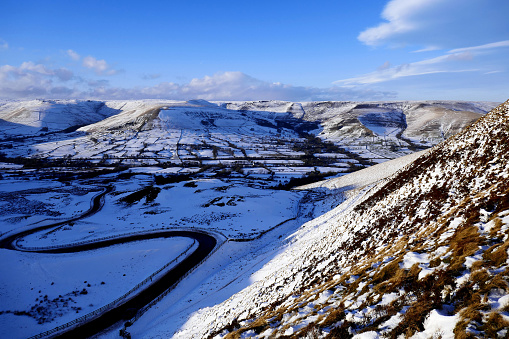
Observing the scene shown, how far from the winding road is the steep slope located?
865 centimetres

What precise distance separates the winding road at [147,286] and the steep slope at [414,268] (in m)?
8.65

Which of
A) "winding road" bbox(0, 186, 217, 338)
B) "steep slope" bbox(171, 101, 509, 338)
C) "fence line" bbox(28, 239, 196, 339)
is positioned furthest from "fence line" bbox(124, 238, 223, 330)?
"steep slope" bbox(171, 101, 509, 338)

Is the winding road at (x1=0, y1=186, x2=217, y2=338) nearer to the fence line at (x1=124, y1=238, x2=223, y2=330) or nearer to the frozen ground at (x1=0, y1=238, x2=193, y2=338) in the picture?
the fence line at (x1=124, y1=238, x2=223, y2=330)

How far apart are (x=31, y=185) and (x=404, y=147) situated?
630 ft

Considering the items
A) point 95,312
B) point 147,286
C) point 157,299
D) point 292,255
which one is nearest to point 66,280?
point 95,312

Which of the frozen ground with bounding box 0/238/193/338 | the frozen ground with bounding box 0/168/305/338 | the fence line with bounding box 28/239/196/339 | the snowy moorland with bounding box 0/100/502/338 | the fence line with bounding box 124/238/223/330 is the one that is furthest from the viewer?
the frozen ground with bounding box 0/168/305/338

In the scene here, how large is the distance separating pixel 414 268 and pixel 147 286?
2719 cm

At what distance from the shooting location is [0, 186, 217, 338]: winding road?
2255 centimetres

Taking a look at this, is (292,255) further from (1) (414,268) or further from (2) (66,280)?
(2) (66,280)

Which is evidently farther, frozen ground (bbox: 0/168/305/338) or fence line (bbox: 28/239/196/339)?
frozen ground (bbox: 0/168/305/338)

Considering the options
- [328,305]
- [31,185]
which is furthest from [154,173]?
[328,305]

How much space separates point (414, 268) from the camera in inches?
360

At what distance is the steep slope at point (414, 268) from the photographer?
21.7 ft

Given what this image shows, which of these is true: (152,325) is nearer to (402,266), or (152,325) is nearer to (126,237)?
(402,266)
